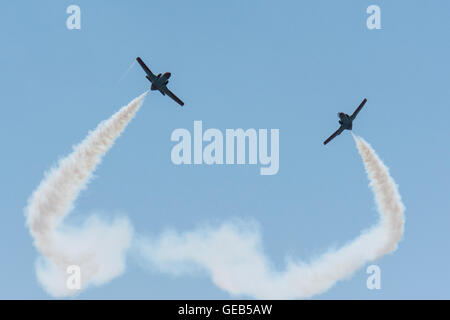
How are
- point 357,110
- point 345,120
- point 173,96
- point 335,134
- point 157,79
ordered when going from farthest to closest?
point 335,134
point 357,110
point 173,96
point 345,120
point 157,79

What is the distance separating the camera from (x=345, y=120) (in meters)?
145

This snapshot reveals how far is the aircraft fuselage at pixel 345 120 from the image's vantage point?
475 feet

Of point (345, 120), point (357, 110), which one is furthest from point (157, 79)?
point (357, 110)

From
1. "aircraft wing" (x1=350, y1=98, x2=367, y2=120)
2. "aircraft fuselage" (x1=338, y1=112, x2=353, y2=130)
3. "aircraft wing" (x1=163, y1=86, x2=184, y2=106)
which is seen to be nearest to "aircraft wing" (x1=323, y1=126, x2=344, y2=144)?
"aircraft fuselage" (x1=338, y1=112, x2=353, y2=130)

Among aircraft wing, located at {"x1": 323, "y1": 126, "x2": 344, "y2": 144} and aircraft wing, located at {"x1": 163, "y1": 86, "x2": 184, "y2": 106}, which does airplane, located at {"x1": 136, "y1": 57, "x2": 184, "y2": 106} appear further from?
aircraft wing, located at {"x1": 323, "y1": 126, "x2": 344, "y2": 144}

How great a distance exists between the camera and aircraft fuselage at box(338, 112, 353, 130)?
475 feet

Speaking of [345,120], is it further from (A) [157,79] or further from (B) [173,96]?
(A) [157,79]
